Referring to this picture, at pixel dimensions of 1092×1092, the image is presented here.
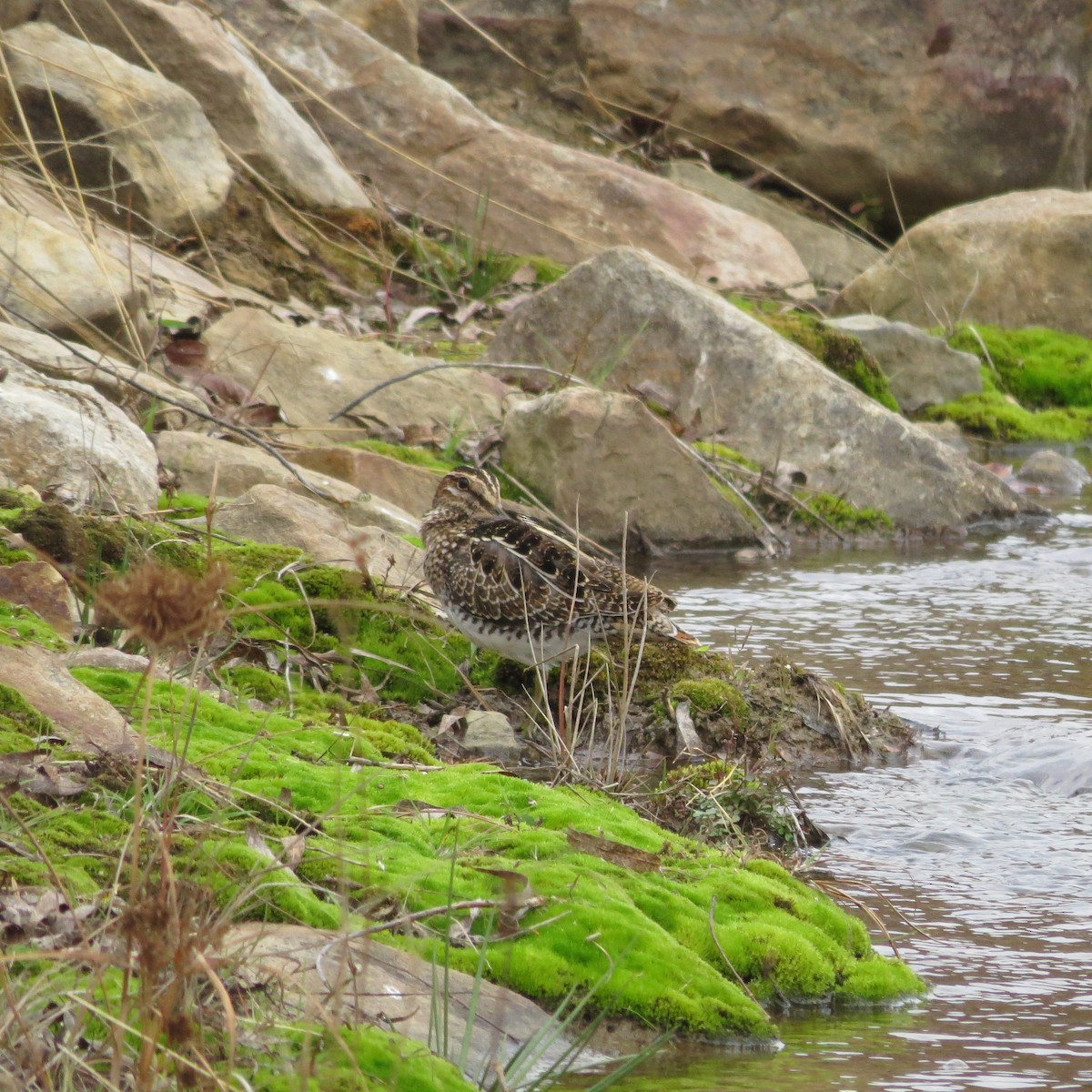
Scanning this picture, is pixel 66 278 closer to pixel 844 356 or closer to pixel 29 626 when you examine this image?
pixel 29 626

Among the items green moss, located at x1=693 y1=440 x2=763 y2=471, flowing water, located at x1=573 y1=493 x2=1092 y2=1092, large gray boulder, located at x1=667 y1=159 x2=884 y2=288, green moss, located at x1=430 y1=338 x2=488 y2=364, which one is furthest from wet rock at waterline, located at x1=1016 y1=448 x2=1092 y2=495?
large gray boulder, located at x1=667 y1=159 x2=884 y2=288

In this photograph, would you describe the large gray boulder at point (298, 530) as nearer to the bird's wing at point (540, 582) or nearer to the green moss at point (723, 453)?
the bird's wing at point (540, 582)

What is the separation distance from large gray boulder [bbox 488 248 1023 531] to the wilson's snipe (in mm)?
5037

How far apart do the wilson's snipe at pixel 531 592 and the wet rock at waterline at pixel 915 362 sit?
26.5 ft

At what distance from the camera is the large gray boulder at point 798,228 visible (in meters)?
18.2

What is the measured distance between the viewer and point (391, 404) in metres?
10.5

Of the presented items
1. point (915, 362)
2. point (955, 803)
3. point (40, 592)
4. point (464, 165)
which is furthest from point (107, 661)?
point (464, 165)

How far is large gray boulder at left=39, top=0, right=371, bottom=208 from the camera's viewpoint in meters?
12.4

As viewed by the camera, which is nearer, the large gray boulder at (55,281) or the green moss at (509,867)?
the green moss at (509,867)

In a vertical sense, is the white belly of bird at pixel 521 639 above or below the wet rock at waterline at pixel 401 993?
below

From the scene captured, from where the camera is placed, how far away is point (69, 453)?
6781mm

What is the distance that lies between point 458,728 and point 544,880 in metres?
2.14

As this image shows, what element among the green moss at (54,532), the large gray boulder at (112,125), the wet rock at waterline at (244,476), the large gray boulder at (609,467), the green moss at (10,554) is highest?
the large gray boulder at (112,125)

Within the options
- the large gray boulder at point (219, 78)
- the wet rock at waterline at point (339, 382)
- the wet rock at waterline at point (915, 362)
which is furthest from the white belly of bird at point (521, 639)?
the wet rock at waterline at point (915, 362)
